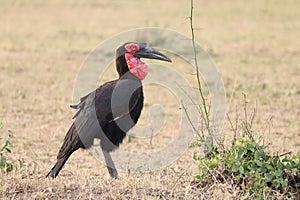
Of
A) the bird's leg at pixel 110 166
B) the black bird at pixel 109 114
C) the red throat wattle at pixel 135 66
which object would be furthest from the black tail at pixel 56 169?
the red throat wattle at pixel 135 66

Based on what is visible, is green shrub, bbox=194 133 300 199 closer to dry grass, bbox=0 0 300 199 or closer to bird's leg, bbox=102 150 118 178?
dry grass, bbox=0 0 300 199

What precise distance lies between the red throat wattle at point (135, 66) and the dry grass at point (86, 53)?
34.9 inches

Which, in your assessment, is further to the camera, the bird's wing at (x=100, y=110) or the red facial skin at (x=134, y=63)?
the red facial skin at (x=134, y=63)

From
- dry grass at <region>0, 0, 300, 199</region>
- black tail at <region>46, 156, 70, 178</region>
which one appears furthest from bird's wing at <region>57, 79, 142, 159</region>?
dry grass at <region>0, 0, 300, 199</region>

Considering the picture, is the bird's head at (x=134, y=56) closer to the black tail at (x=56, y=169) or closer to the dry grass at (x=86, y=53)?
the dry grass at (x=86, y=53)

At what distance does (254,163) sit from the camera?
4.47 m

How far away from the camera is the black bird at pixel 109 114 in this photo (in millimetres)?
5316

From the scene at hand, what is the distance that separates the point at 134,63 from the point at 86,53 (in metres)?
6.74

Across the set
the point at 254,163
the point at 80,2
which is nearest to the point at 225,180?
the point at 254,163

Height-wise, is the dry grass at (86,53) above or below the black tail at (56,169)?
below

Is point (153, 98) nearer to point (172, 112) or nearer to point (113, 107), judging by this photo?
point (172, 112)

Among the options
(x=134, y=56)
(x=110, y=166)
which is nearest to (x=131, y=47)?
(x=134, y=56)

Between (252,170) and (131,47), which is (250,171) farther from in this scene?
(131,47)

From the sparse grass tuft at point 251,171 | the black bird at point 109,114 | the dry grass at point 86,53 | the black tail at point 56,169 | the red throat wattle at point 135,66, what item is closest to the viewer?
the sparse grass tuft at point 251,171
